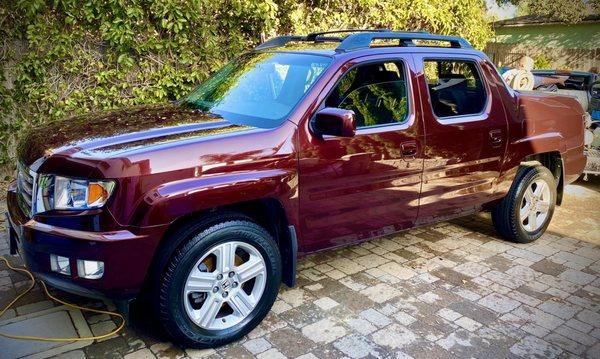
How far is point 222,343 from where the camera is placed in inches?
121

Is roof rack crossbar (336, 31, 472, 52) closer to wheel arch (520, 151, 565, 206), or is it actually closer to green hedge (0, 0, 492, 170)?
wheel arch (520, 151, 565, 206)

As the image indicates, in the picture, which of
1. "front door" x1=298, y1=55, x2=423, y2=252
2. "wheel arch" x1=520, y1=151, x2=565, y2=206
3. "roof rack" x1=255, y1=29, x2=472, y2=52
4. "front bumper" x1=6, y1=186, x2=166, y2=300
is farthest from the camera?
"wheel arch" x1=520, y1=151, x2=565, y2=206

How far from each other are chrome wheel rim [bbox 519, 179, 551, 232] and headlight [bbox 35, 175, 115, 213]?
13.0 ft

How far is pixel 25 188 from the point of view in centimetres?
303

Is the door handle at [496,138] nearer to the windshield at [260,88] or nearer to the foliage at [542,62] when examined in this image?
the windshield at [260,88]

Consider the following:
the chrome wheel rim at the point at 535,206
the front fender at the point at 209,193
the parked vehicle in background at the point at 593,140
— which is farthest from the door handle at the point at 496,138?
the parked vehicle in background at the point at 593,140

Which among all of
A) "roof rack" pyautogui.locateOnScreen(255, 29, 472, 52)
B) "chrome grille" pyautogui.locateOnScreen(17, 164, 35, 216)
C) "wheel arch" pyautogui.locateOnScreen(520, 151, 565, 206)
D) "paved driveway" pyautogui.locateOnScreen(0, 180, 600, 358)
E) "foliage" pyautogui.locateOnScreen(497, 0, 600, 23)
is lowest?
"paved driveway" pyautogui.locateOnScreen(0, 180, 600, 358)

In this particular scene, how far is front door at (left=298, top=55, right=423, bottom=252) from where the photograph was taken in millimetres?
3334

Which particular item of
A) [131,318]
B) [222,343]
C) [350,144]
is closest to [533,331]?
[350,144]

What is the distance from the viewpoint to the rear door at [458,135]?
12.9ft

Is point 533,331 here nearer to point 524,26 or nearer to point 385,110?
point 385,110

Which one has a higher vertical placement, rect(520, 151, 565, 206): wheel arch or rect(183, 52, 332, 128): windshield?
rect(183, 52, 332, 128): windshield

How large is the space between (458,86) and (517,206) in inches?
53.7

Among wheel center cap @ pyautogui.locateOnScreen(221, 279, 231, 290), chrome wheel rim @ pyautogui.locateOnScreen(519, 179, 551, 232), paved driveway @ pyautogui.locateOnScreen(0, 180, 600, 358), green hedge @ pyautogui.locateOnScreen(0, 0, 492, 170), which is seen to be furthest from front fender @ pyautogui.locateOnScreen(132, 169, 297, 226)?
green hedge @ pyautogui.locateOnScreen(0, 0, 492, 170)
